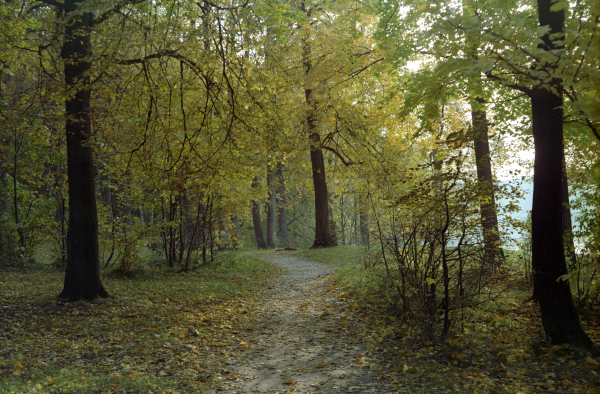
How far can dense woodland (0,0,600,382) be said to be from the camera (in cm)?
483

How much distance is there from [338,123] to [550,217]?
33.3ft

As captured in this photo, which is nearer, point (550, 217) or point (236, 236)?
point (550, 217)

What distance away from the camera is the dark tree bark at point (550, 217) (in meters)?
5.00

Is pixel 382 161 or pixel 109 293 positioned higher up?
pixel 382 161

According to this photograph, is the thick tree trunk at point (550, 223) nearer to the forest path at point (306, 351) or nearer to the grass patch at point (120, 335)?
the forest path at point (306, 351)

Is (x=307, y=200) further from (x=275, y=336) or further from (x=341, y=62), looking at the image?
(x=275, y=336)

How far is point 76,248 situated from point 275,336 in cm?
415

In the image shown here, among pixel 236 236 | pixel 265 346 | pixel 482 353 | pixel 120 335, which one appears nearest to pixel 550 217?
pixel 482 353

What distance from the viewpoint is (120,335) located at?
6133 mm

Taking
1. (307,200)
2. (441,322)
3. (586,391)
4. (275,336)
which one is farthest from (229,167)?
(307,200)

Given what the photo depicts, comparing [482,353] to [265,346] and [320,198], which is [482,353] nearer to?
[265,346]

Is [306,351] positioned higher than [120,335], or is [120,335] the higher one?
[120,335]

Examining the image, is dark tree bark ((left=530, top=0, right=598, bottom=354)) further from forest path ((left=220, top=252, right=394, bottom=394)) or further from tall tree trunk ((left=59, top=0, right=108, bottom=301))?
tall tree trunk ((left=59, top=0, right=108, bottom=301))

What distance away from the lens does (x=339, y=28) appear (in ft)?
39.7
